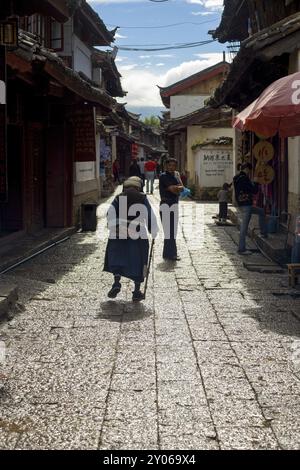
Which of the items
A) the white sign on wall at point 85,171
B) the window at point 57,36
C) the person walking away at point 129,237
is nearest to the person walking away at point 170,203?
the person walking away at point 129,237

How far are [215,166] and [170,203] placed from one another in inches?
559

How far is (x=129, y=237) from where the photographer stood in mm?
7996

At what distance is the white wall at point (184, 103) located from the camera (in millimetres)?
41844

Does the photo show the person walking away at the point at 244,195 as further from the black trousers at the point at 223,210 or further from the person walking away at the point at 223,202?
the black trousers at the point at 223,210

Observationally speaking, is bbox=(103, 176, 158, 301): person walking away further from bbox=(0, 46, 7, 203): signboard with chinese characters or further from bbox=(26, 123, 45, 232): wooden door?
bbox=(26, 123, 45, 232): wooden door

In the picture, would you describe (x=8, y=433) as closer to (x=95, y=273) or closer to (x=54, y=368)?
(x=54, y=368)

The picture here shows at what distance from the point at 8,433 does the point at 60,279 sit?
552 cm

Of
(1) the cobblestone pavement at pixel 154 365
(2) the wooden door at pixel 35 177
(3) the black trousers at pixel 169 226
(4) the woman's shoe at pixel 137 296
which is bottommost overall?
(1) the cobblestone pavement at pixel 154 365

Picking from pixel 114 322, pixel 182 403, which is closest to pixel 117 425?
pixel 182 403

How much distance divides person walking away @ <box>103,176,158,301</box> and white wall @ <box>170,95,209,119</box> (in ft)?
114

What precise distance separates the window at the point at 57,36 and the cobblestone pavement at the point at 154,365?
951cm

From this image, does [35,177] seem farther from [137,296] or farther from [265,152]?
[137,296]

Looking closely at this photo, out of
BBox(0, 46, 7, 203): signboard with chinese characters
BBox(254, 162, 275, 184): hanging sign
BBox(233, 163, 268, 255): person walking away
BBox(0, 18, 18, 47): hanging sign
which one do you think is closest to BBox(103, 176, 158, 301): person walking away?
BBox(0, 46, 7, 203): signboard with chinese characters

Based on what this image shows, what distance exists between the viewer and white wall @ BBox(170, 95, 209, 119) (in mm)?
41844
